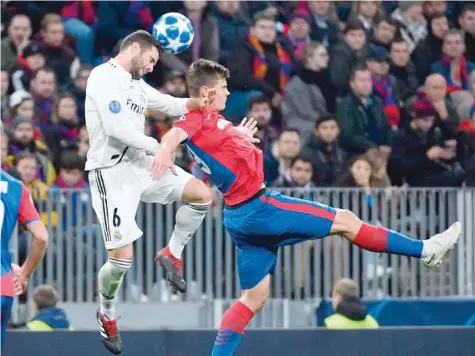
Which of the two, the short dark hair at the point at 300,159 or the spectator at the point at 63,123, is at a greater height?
the spectator at the point at 63,123

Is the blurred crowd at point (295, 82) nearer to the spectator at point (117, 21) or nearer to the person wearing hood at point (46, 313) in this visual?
the spectator at point (117, 21)

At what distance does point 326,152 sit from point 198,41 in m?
1.92

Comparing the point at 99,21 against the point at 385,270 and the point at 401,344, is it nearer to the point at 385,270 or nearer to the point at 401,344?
the point at 385,270

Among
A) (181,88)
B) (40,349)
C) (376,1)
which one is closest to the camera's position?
(40,349)

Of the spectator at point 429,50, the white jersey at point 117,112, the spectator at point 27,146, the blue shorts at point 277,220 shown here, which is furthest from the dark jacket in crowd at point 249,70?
the blue shorts at point 277,220

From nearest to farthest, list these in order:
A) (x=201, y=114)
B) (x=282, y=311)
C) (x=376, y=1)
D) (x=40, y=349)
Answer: (x=201, y=114) < (x=40, y=349) < (x=282, y=311) < (x=376, y=1)

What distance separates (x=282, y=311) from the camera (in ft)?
46.7

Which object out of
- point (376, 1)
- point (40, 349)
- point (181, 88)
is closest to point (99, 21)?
point (181, 88)

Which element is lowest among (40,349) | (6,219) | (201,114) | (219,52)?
(40,349)

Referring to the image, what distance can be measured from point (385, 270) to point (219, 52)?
3.32 meters

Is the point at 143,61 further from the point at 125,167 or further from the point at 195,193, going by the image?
the point at 195,193

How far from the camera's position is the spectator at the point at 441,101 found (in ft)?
53.4

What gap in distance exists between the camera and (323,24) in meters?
16.8

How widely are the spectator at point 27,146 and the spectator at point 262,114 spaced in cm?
225
